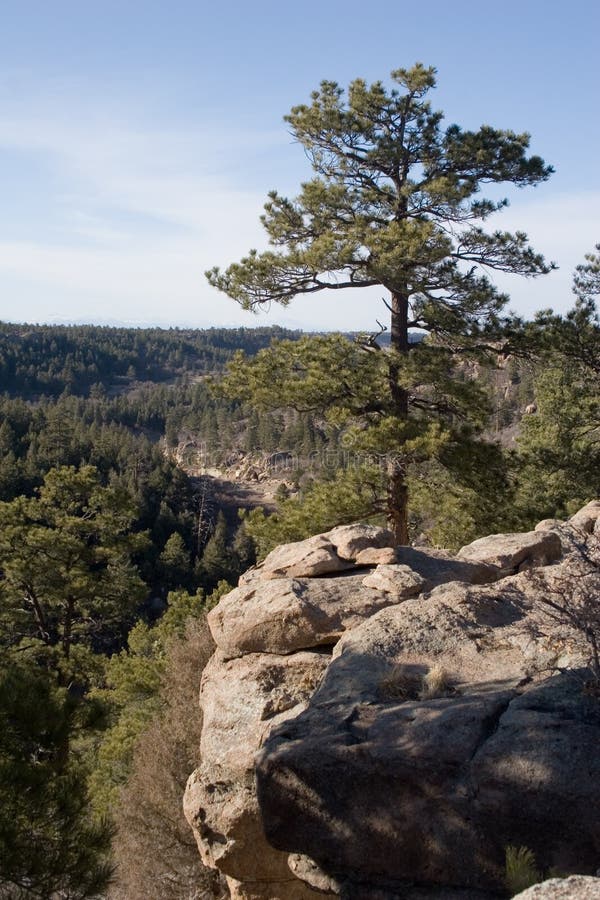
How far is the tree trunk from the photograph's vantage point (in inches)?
579

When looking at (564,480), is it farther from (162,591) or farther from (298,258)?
(162,591)

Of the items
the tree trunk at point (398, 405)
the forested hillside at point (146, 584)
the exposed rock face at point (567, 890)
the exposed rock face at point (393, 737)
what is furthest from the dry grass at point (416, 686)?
the tree trunk at point (398, 405)

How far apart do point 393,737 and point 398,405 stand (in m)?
10.1

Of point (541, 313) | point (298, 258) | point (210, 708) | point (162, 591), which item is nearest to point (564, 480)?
point (541, 313)

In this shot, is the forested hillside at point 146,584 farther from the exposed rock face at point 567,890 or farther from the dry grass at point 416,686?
the exposed rock face at point 567,890

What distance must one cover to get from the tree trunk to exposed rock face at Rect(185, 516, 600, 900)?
5767mm

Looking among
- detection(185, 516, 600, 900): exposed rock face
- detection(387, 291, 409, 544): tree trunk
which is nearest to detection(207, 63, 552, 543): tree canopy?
detection(387, 291, 409, 544): tree trunk

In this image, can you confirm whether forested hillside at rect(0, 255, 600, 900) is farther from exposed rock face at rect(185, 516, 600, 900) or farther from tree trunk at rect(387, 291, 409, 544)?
exposed rock face at rect(185, 516, 600, 900)

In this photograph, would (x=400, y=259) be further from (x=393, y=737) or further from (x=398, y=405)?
(x=393, y=737)

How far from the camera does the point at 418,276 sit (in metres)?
13.8

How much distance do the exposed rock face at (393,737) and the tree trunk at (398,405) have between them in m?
5.77

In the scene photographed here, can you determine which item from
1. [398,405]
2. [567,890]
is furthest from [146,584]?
[567,890]

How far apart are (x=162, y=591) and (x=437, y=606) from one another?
2202 inches

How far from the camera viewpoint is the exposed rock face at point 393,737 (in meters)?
4.79
